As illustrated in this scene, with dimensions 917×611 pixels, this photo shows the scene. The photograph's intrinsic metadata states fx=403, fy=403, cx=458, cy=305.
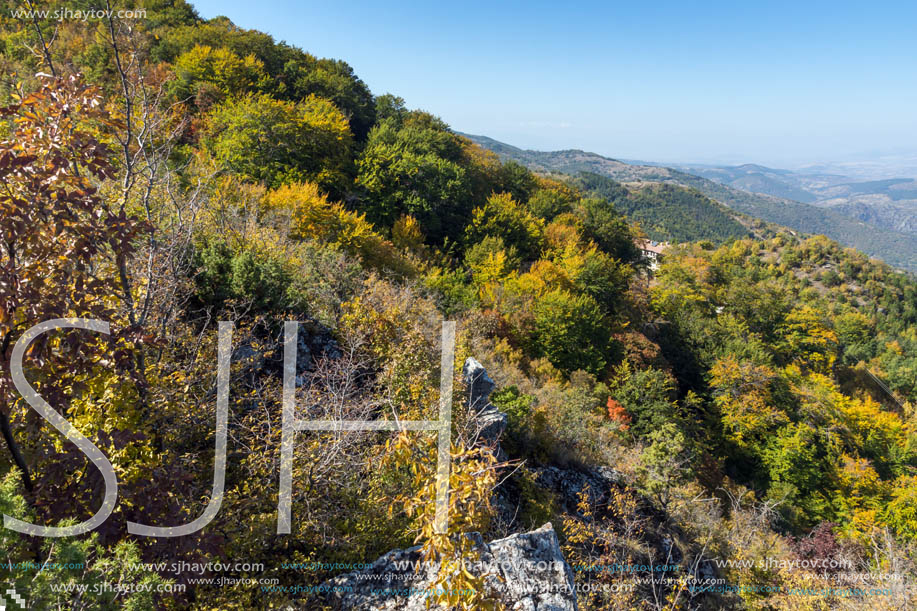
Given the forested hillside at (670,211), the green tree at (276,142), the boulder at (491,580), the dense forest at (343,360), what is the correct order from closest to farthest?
1. the dense forest at (343,360)
2. the boulder at (491,580)
3. the green tree at (276,142)
4. the forested hillside at (670,211)

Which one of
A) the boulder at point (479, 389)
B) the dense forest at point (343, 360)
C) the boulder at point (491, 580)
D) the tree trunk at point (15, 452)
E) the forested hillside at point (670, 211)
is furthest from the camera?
the forested hillside at point (670, 211)

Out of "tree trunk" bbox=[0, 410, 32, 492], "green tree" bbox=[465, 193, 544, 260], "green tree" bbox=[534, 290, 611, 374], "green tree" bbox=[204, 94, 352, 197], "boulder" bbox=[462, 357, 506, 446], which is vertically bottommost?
"green tree" bbox=[534, 290, 611, 374]

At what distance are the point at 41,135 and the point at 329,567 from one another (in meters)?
4.99

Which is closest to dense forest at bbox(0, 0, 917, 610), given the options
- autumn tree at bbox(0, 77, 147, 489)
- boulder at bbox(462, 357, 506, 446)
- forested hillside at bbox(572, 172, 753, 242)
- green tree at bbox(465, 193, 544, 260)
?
autumn tree at bbox(0, 77, 147, 489)

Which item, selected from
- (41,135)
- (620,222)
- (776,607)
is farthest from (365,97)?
(776,607)

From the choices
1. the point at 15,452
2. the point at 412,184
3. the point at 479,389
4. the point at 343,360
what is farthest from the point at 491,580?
the point at 412,184

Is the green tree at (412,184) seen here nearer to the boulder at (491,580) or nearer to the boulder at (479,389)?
the boulder at (479,389)

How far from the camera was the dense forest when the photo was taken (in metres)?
3.12

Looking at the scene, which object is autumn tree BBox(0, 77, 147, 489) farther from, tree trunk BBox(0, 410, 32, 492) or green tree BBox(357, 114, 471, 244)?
green tree BBox(357, 114, 471, 244)

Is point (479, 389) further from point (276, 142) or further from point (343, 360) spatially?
point (276, 142)

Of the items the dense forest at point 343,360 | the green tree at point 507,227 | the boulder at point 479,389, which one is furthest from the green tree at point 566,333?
the boulder at point 479,389

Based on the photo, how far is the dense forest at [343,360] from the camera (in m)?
3.12

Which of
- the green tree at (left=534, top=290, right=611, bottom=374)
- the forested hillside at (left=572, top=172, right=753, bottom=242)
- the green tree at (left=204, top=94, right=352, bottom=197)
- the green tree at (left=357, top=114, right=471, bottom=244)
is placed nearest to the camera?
the green tree at (left=204, top=94, right=352, bottom=197)

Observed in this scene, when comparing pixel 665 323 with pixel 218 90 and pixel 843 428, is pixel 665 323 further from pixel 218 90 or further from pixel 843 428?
pixel 218 90
